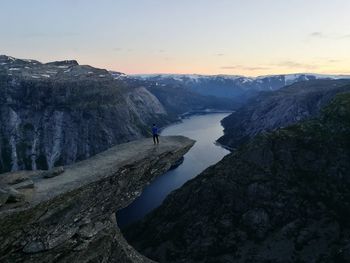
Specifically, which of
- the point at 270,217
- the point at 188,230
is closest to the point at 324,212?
the point at 270,217

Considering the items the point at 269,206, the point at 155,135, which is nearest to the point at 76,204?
the point at 155,135

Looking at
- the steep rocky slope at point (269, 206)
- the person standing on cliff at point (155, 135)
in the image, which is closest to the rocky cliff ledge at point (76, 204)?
the person standing on cliff at point (155, 135)

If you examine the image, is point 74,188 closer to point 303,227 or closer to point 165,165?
point 165,165

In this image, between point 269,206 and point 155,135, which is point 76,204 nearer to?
point 155,135

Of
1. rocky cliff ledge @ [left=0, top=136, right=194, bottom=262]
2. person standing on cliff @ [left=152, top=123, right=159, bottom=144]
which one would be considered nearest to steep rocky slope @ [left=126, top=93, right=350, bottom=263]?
rocky cliff ledge @ [left=0, top=136, right=194, bottom=262]

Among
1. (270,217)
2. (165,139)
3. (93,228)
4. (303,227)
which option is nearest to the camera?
(93,228)

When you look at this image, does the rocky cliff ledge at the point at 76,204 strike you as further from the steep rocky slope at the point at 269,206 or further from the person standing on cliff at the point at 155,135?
the steep rocky slope at the point at 269,206

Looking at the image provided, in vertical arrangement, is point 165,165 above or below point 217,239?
above
